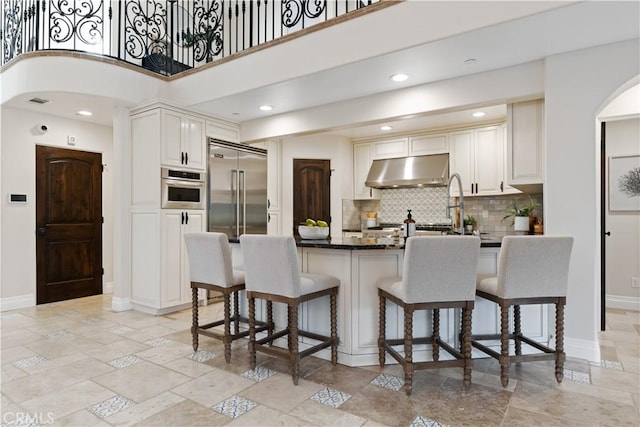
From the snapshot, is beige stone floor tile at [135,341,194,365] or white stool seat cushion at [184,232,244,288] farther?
beige stone floor tile at [135,341,194,365]

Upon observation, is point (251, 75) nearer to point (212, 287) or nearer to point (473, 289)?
point (212, 287)

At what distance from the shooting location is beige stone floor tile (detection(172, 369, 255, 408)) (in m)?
2.32

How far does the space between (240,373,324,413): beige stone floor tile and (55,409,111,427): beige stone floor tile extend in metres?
0.79

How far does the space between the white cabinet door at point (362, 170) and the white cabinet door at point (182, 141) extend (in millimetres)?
2720

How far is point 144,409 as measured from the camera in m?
2.19

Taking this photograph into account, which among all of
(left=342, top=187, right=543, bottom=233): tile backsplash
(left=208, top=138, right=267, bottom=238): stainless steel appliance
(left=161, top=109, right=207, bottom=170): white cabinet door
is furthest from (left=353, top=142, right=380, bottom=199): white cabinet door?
(left=161, top=109, right=207, bottom=170): white cabinet door

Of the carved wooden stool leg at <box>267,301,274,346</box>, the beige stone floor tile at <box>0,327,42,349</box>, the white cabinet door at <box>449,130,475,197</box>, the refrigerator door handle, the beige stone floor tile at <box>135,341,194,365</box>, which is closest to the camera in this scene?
the beige stone floor tile at <box>135,341,194,365</box>

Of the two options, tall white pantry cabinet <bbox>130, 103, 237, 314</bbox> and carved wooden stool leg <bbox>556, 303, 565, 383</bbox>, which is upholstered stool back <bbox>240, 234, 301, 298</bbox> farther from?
tall white pantry cabinet <bbox>130, 103, 237, 314</bbox>

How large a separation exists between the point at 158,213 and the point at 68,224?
180 centimetres

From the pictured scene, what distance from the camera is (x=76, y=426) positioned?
201 centimetres

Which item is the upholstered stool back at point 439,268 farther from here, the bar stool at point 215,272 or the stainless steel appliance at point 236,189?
the stainless steel appliance at point 236,189

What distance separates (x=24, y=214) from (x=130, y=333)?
244 centimetres

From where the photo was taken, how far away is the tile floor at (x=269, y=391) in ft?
6.84

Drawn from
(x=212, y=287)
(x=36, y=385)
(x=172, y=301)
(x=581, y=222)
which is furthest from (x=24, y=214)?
(x=581, y=222)
